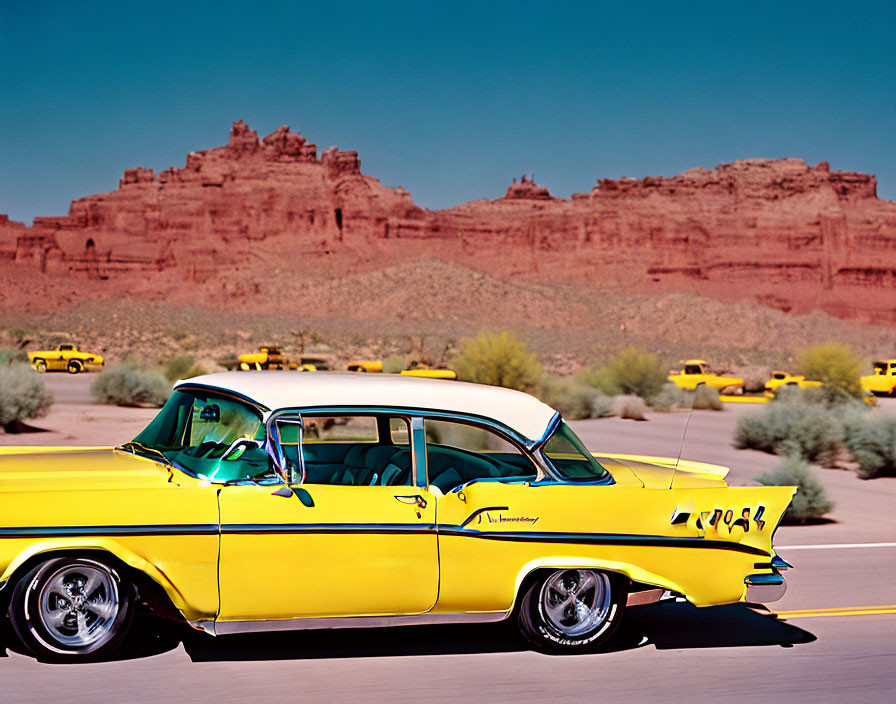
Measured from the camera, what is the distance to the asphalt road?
16.5 ft

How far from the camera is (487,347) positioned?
32.9 meters

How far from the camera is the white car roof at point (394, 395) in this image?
18.1 feet

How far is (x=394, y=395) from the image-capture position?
5.67 m

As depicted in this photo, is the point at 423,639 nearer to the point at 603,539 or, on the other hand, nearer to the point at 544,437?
the point at 603,539

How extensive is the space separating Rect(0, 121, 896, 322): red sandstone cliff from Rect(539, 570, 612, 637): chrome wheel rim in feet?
382

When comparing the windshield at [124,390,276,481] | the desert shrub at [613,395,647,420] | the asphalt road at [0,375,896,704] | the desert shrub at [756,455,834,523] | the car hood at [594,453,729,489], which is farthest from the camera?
the desert shrub at [613,395,647,420]

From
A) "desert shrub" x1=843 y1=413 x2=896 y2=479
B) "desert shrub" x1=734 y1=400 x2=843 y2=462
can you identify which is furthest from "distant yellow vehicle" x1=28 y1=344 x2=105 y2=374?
"desert shrub" x1=843 y1=413 x2=896 y2=479

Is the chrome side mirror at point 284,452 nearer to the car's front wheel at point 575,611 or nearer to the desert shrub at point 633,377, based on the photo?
the car's front wheel at point 575,611

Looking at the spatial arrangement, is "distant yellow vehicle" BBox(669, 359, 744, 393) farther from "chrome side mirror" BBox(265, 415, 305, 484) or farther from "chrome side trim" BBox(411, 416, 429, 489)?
"chrome side mirror" BBox(265, 415, 305, 484)

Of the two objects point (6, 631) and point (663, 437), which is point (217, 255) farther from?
point (6, 631)

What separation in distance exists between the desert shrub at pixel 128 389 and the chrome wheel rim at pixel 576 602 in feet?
73.0

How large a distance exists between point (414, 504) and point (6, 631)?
7.82 ft

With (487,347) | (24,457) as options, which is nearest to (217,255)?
(487,347)

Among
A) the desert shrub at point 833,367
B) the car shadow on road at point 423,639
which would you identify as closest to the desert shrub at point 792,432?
the car shadow on road at point 423,639
